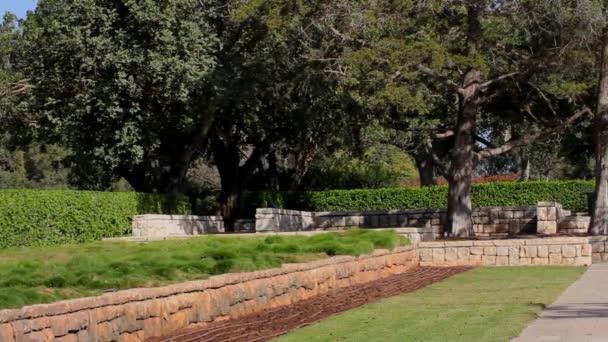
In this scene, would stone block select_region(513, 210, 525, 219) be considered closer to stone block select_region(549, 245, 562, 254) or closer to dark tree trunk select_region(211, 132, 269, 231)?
dark tree trunk select_region(211, 132, 269, 231)

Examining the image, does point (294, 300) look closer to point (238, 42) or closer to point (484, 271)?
point (484, 271)

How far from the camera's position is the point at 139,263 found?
11742mm

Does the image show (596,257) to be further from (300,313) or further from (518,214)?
(300,313)

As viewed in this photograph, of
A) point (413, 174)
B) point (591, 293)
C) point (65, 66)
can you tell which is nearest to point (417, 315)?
point (591, 293)

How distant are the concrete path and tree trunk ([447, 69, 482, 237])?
38.9 ft

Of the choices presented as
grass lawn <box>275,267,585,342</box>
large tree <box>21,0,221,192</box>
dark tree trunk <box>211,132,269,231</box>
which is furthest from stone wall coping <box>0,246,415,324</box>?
dark tree trunk <box>211,132,269,231</box>

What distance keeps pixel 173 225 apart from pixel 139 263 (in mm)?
19022

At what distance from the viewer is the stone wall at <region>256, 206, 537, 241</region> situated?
31.7m

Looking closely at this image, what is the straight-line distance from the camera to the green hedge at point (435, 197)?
122 feet

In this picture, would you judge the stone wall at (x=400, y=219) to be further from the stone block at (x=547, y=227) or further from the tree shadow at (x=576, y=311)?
the tree shadow at (x=576, y=311)

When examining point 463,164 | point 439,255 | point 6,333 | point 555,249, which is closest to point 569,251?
point 555,249

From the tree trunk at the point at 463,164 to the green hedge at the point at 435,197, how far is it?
9.30 meters

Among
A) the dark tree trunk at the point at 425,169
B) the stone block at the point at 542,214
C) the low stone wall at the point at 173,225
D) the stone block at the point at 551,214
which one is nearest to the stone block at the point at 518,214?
the stone block at the point at 542,214

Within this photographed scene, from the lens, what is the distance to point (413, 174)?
62.2 meters
